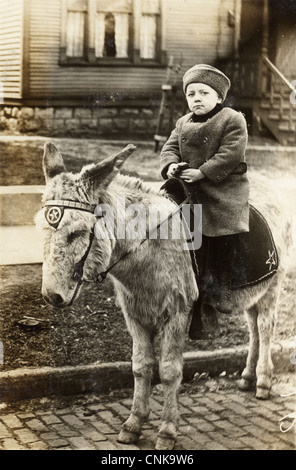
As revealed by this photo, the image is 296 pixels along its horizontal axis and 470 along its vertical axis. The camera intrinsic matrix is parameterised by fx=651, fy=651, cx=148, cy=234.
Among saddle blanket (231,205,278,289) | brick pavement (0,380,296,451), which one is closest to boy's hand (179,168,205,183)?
saddle blanket (231,205,278,289)

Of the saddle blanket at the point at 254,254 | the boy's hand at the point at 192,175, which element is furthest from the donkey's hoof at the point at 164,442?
the boy's hand at the point at 192,175

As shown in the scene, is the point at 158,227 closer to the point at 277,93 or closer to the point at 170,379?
the point at 170,379

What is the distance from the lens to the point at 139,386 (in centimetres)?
472

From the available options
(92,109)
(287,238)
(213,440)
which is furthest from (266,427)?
(92,109)

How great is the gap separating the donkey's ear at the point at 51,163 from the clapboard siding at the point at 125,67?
73 cm

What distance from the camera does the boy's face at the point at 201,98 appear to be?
467 cm

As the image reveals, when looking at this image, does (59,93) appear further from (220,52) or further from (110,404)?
(110,404)

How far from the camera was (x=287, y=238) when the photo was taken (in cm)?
527

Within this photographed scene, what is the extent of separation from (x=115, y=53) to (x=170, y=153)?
3.27ft

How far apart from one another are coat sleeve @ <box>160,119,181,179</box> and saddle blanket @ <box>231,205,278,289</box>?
2.40 ft

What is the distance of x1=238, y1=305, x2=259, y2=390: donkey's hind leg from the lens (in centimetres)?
523

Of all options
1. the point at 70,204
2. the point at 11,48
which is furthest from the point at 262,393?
the point at 11,48

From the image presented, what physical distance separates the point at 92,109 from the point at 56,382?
2160 millimetres

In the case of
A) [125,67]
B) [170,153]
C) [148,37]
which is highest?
[148,37]
